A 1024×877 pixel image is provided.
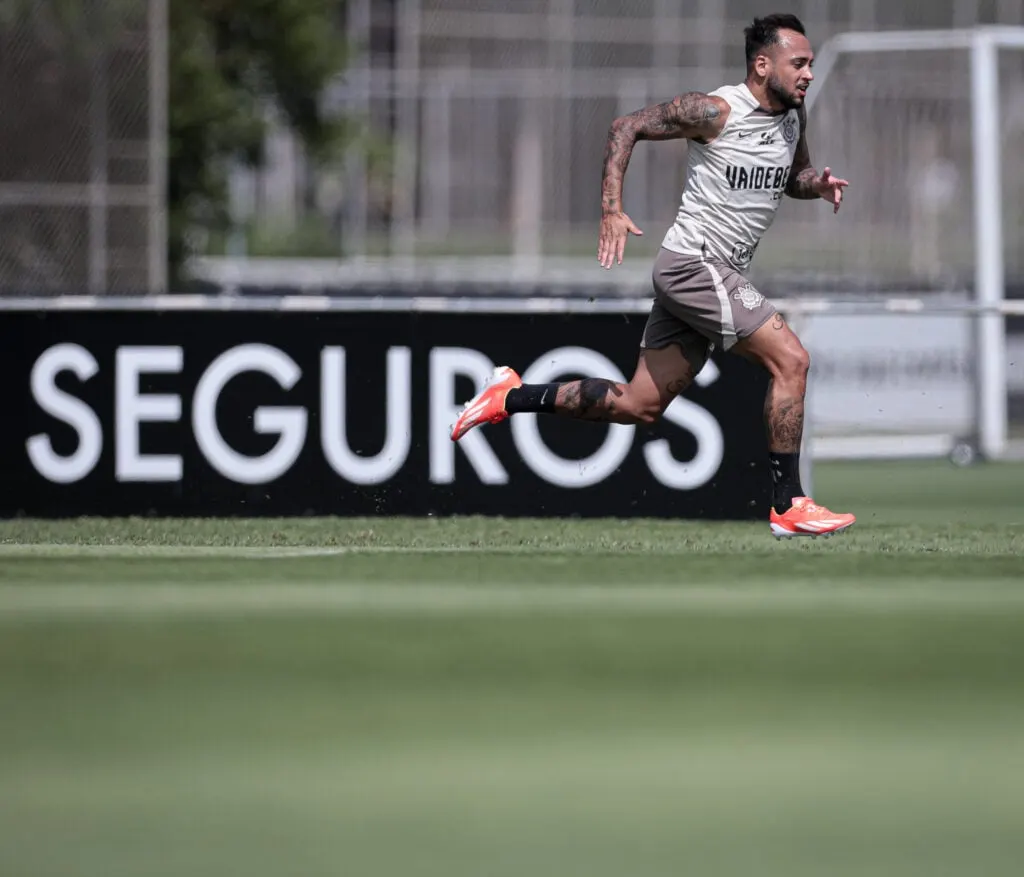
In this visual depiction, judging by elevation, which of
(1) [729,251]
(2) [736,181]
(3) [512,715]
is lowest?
(3) [512,715]

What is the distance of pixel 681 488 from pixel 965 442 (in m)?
5.30

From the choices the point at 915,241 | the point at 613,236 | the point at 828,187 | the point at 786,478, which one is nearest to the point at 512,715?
the point at 613,236

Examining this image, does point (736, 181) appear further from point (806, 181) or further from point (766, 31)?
point (766, 31)

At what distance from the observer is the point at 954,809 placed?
156 inches

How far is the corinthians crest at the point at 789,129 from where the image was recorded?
331 inches

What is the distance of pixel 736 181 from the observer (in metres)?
8.40

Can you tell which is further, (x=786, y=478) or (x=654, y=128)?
(x=786, y=478)

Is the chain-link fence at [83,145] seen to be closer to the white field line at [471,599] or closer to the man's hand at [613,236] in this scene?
the man's hand at [613,236]

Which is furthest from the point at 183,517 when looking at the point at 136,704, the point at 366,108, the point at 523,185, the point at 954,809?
the point at 523,185

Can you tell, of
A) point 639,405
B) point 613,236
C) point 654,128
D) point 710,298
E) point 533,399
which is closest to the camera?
point 613,236

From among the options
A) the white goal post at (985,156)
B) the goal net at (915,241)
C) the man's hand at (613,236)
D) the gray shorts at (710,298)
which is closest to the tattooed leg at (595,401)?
the gray shorts at (710,298)

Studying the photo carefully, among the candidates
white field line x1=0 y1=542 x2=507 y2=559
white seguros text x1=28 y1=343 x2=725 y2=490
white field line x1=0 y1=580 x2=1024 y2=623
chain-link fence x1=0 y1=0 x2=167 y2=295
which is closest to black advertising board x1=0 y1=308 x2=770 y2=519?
white seguros text x1=28 y1=343 x2=725 y2=490

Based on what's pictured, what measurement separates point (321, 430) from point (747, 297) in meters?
2.56

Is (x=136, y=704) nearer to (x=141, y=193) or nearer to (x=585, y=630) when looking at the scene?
(x=585, y=630)
